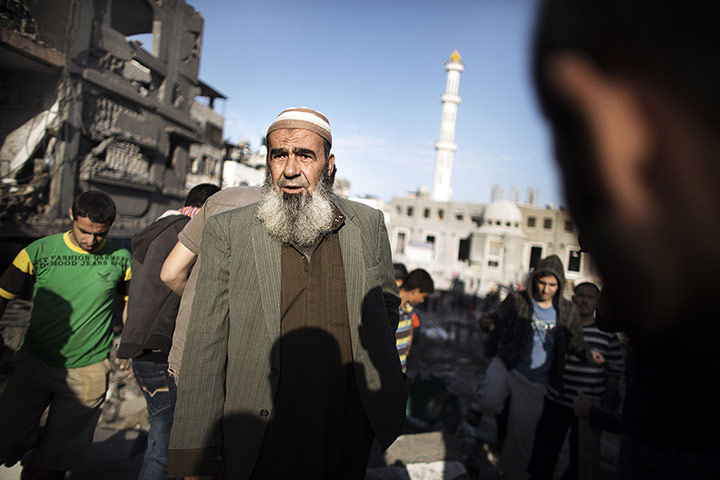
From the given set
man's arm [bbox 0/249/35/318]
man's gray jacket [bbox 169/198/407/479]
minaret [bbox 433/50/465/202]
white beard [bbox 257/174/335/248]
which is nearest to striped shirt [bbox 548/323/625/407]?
man's gray jacket [bbox 169/198/407/479]

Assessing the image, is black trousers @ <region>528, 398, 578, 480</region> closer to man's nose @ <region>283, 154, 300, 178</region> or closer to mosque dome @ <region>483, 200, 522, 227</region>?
man's nose @ <region>283, 154, 300, 178</region>

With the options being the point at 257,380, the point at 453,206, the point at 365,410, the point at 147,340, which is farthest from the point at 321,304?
the point at 453,206

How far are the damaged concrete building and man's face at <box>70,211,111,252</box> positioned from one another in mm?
8279

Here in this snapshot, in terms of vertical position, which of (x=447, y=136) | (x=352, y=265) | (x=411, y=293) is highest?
(x=447, y=136)

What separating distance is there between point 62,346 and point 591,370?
15.0ft

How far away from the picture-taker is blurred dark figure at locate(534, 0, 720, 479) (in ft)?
1.53

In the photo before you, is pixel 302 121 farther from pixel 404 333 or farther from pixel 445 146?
pixel 445 146

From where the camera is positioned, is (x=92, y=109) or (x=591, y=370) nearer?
(x=591, y=370)

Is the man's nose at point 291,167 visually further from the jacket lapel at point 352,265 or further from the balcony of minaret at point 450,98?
the balcony of minaret at point 450,98

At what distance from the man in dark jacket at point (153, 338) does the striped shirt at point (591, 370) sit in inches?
129

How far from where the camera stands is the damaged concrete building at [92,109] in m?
9.67

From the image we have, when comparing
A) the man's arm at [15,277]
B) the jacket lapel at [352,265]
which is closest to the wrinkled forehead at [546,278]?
the jacket lapel at [352,265]

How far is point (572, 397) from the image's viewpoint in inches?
131

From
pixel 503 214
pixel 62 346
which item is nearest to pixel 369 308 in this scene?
pixel 62 346
